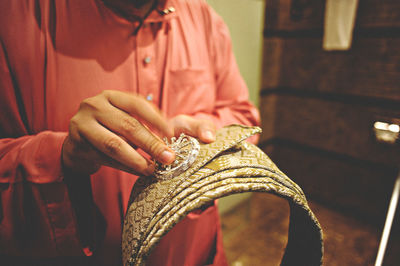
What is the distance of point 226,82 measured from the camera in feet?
2.97

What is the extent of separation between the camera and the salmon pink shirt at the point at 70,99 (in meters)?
0.51

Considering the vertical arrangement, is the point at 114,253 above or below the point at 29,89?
below

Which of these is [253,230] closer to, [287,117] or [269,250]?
[269,250]

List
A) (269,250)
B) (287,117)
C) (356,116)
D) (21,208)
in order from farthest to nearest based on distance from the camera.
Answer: (287,117) → (356,116) → (269,250) → (21,208)

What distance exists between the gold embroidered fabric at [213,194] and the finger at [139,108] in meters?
0.09

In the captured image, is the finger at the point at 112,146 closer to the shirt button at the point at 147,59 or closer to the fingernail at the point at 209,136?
the fingernail at the point at 209,136

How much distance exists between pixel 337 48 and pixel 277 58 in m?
0.45

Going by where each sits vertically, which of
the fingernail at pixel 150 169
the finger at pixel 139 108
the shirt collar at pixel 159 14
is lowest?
the fingernail at pixel 150 169

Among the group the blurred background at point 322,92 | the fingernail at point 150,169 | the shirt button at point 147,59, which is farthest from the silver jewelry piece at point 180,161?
the blurred background at point 322,92

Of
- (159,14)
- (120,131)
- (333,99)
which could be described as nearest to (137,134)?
(120,131)

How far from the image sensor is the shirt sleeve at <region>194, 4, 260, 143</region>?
867 mm

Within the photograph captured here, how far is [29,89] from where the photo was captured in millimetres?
556

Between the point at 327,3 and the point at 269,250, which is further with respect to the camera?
the point at 327,3

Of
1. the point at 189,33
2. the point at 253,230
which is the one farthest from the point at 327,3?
the point at 253,230
